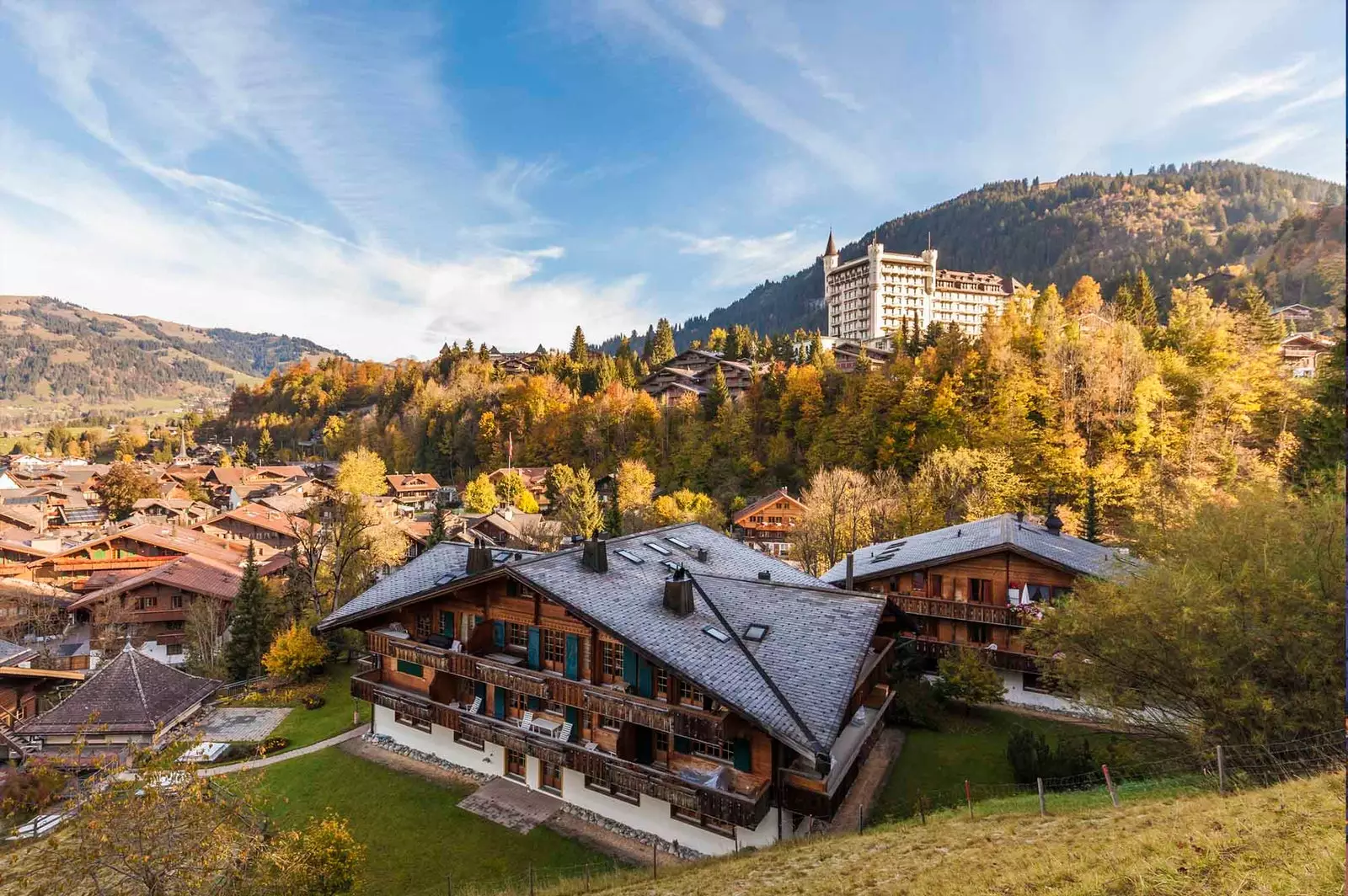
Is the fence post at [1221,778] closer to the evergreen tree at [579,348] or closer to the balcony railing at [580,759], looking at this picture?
the balcony railing at [580,759]

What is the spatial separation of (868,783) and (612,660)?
975cm

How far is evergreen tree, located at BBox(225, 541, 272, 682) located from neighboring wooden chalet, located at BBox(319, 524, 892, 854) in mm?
17593

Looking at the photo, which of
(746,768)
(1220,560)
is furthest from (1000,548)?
(746,768)

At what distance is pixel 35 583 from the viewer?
5184 cm

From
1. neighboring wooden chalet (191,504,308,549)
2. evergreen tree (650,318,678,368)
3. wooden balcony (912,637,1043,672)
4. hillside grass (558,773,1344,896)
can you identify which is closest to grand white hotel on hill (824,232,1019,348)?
evergreen tree (650,318,678,368)

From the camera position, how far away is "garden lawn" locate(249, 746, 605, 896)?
58.9 feet

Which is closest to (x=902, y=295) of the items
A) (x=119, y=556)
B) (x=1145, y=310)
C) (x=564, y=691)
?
(x=1145, y=310)

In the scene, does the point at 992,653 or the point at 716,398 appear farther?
the point at 716,398

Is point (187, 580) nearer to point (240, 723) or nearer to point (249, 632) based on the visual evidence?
point (249, 632)

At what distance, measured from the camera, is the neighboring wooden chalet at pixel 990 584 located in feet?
88.5

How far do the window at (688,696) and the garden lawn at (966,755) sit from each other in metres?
6.89

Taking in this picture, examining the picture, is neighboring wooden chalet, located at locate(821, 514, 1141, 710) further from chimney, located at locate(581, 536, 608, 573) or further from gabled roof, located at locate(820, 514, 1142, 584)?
chimney, located at locate(581, 536, 608, 573)

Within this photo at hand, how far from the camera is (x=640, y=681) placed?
18.7 m

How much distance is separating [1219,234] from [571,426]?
14829cm
